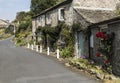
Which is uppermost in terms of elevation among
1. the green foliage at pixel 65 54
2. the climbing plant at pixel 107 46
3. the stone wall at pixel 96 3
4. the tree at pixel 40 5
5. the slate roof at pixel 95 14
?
the tree at pixel 40 5

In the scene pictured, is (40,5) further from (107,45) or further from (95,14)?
(107,45)

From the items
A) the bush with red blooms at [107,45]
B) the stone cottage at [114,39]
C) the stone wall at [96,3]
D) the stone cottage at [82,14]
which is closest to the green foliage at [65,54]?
the stone cottage at [82,14]

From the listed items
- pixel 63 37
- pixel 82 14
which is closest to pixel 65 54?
pixel 63 37

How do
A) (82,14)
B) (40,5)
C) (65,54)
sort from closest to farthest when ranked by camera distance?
(65,54), (82,14), (40,5)

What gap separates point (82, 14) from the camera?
1022 inches

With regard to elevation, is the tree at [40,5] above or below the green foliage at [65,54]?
above

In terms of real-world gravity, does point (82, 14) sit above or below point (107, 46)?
above

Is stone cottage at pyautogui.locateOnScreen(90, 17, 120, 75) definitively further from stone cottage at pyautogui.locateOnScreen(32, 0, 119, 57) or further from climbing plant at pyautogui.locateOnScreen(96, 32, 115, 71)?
stone cottage at pyautogui.locateOnScreen(32, 0, 119, 57)

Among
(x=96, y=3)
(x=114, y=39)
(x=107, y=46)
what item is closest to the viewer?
(x=114, y=39)

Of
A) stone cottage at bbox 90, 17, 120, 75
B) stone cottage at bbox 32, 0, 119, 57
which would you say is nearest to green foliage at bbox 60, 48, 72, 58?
stone cottage at bbox 32, 0, 119, 57

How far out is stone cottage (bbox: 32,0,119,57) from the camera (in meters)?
24.6

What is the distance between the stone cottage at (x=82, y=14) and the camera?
24552 mm

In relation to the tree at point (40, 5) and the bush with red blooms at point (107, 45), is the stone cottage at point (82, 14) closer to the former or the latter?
the bush with red blooms at point (107, 45)

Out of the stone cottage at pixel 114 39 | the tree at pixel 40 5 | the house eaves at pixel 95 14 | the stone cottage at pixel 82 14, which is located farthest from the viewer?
the tree at pixel 40 5
